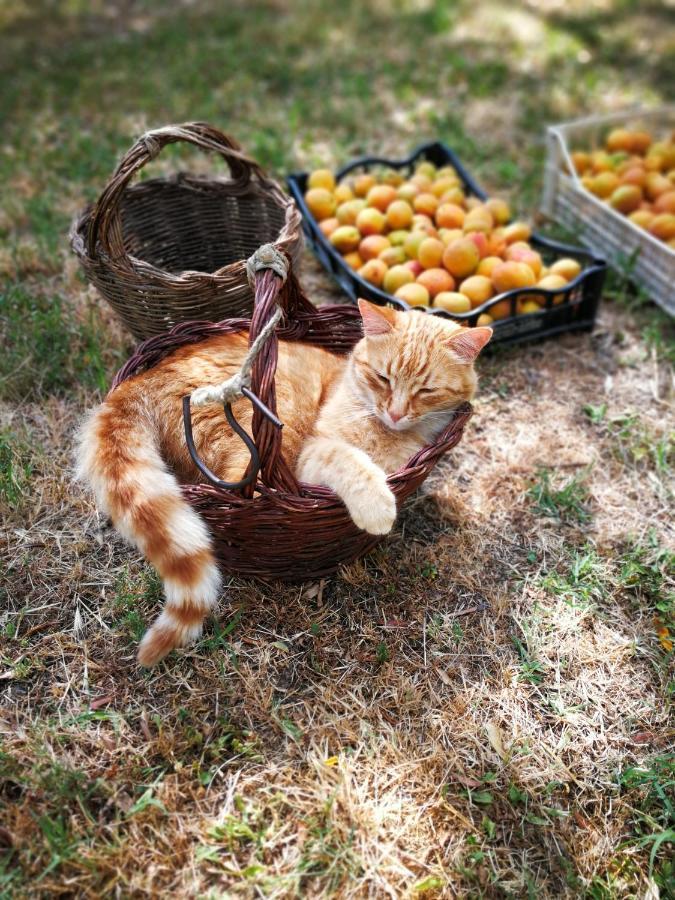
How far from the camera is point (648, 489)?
2.59 meters

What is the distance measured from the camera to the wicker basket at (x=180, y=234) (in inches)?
91.0

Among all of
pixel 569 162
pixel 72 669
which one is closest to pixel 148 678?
pixel 72 669

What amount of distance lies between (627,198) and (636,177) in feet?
0.56

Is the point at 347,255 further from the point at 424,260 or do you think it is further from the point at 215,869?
the point at 215,869

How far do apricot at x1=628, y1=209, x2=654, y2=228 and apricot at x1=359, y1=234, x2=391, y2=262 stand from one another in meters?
1.32

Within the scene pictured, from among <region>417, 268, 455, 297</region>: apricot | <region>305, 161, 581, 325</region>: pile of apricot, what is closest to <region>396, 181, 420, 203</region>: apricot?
<region>305, 161, 581, 325</region>: pile of apricot

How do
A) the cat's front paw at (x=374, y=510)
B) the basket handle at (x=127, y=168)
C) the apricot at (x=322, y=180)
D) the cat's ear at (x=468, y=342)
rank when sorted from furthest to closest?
1. the apricot at (x=322, y=180)
2. the basket handle at (x=127, y=168)
3. the cat's ear at (x=468, y=342)
4. the cat's front paw at (x=374, y=510)

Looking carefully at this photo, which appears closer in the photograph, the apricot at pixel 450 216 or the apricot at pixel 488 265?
the apricot at pixel 488 265

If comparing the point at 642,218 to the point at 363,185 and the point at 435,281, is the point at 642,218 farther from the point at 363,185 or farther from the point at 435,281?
the point at 363,185

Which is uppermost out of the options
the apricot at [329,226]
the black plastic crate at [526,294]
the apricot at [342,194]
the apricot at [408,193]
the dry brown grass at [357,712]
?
the apricot at [408,193]

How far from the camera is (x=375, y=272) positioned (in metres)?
3.12

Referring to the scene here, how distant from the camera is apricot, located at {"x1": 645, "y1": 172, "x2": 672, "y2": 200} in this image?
353cm

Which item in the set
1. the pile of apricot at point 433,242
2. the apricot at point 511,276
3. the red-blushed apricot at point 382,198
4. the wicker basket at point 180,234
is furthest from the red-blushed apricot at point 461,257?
the wicker basket at point 180,234

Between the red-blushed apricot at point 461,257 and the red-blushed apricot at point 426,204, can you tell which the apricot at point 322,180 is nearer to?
the red-blushed apricot at point 426,204
